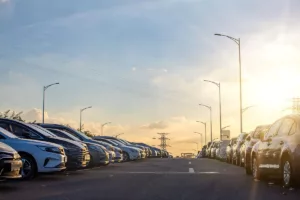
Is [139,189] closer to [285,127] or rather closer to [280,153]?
[280,153]

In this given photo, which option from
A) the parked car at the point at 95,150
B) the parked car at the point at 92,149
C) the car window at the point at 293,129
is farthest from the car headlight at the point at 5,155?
the parked car at the point at 95,150

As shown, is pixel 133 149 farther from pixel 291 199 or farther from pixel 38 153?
pixel 291 199

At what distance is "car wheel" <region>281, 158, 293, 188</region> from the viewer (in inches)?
508

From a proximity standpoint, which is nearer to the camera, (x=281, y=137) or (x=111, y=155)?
(x=281, y=137)

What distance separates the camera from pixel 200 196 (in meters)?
11.6

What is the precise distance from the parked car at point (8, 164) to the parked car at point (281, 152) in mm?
5947

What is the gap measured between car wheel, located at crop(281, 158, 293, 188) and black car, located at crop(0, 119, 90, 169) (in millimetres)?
6759

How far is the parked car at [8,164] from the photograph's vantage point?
11844mm

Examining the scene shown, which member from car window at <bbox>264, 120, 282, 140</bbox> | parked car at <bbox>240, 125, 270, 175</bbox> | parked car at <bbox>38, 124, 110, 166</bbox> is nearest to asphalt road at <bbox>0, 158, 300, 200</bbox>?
car window at <bbox>264, 120, 282, 140</bbox>

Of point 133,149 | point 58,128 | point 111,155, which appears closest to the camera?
point 58,128

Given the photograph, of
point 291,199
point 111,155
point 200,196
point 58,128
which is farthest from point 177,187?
point 111,155

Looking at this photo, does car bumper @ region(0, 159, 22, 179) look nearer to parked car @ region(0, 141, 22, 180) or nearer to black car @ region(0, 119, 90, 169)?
parked car @ region(0, 141, 22, 180)

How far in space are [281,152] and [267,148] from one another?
1.45 m

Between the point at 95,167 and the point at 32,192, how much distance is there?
11.4 meters
